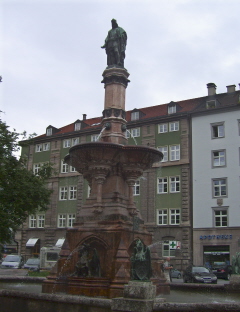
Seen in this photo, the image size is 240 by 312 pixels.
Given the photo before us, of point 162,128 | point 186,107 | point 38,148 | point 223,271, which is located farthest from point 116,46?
point 38,148

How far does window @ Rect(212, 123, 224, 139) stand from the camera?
39625 millimetres

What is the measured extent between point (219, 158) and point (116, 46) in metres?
26.2

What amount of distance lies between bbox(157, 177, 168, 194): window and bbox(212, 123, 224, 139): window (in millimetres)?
6431

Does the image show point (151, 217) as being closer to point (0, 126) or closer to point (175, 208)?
point (175, 208)

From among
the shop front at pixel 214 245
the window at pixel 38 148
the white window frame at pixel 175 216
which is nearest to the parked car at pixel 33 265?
the white window frame at pixel 175 216

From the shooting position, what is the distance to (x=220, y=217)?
1483 inches

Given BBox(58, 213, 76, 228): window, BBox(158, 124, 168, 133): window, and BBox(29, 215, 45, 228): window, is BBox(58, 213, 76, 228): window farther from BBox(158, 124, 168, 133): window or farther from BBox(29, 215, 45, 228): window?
BBox(158, 124, 168, 133): window

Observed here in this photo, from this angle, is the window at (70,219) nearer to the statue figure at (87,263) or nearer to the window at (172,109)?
the window at (172,109)

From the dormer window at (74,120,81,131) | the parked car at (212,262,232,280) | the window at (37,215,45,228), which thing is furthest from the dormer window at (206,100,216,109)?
the window at (37,215,45,228)

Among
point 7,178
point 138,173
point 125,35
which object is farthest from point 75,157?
point 7,178

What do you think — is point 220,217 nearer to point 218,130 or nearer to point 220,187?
point 220,187

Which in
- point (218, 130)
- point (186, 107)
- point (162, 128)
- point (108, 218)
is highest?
point (186, 107)

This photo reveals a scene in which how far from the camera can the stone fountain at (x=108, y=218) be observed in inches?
454

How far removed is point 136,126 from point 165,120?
3695 millimetres
